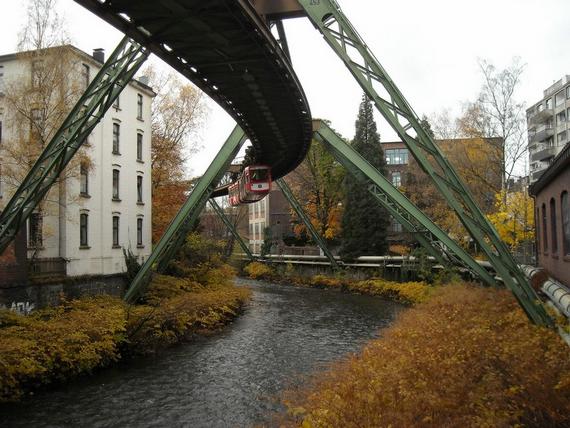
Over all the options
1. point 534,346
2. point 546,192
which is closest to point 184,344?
point 534,346

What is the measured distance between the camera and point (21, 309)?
1750cm

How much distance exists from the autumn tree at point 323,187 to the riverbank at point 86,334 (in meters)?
Answer: 24.6

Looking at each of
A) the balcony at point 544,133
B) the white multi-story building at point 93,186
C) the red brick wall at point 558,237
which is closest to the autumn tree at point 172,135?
the white multi-story building at point 93,186

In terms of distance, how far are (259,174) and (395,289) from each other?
1260cm

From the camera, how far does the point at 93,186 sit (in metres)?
25.6

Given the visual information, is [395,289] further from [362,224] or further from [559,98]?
[559,98]

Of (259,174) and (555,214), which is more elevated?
(259,174)

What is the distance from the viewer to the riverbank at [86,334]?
12.4 metres

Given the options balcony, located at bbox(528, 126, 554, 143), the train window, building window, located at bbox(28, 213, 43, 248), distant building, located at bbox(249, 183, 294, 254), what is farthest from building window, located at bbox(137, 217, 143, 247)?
balcony, located at bbox(528, 126, 554, 143)

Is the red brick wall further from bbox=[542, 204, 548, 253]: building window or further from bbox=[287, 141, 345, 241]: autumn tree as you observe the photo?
bbox=[287, 141, 345, 241]: autumn tree

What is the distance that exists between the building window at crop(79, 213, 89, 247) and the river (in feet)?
27.1

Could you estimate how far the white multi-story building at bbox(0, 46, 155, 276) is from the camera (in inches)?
756

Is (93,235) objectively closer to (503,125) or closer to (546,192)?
(546,192)

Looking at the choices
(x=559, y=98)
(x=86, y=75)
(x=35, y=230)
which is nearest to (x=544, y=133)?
(x=559, y=98)
